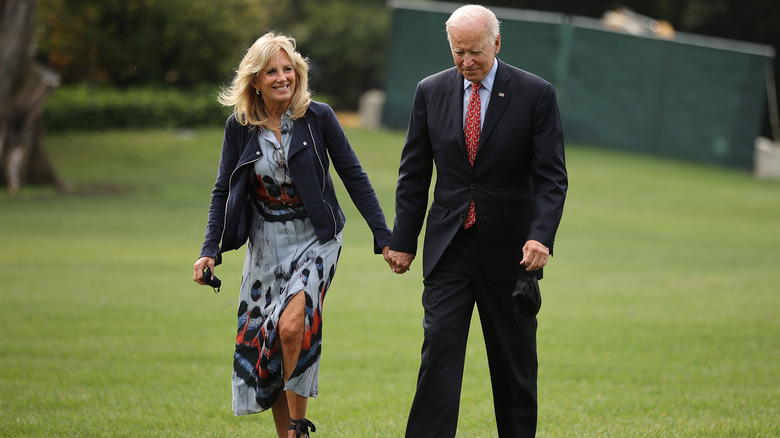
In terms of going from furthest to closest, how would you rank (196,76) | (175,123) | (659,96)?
(196,76) < (175,123) < (659,96)

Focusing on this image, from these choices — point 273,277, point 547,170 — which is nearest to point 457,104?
point 547,170

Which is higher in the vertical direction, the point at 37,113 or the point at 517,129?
the point at 517,129

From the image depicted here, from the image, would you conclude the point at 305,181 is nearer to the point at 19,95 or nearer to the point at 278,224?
the point at 278,224

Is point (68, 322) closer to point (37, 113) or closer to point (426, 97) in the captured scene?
point (426, 97)

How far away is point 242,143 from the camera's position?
561cm

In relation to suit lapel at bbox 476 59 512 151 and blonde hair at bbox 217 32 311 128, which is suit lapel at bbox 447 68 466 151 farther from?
blonde hair at bbox 217 32 311 128

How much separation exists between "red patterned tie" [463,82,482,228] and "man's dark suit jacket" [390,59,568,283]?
0.04 m

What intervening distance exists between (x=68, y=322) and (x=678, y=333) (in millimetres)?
5860

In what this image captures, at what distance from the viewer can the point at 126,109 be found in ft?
99.8

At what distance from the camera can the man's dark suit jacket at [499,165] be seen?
511 cm

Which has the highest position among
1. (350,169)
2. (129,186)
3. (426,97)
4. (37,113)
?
(426,97)

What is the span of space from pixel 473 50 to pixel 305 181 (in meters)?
1.12

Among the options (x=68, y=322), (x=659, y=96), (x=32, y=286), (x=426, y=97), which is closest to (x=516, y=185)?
(x=426, y=97)

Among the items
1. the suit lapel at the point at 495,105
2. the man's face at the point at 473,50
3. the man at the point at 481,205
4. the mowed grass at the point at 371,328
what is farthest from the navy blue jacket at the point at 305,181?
the mowed grass at the point at 371,328
